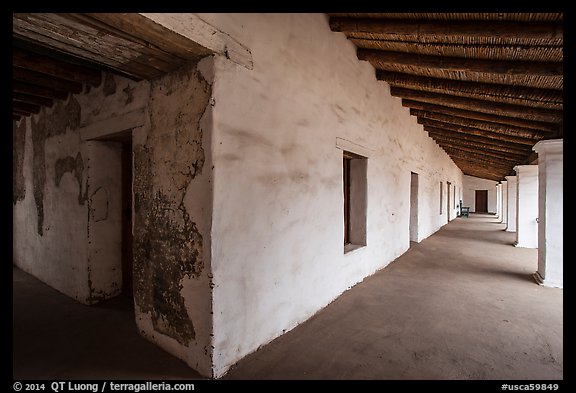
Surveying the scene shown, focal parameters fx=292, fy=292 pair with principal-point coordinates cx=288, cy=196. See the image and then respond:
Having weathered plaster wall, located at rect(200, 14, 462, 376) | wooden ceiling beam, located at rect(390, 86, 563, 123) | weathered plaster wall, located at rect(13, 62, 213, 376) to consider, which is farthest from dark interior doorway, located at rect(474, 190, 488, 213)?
weathered plaster wall, located at rect(13, 62, 213, 376)

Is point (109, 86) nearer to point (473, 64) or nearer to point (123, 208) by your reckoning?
point (123, 208)

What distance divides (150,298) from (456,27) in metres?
3.84

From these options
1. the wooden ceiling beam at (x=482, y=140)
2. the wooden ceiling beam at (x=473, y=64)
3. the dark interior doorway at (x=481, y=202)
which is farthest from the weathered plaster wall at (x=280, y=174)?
the dark interior doorway at (x=481, y=202)

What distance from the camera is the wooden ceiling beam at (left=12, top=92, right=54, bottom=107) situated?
370cm

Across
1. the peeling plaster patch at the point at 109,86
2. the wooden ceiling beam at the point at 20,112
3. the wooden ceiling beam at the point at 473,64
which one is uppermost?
the wooden ceiling beam at the point at 473,64

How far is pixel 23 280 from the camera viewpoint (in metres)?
4.35

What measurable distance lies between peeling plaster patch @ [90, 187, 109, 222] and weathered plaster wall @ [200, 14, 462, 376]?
2138 millimetres

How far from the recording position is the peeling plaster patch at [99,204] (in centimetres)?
335

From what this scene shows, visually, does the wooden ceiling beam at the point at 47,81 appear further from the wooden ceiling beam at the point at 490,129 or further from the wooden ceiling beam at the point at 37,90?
the wooden ceiling beam at the point at 490,129

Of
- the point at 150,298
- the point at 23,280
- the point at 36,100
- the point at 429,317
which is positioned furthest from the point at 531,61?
the point at 23,280

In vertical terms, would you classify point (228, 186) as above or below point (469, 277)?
above

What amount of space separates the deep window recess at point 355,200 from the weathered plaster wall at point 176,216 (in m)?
2.84

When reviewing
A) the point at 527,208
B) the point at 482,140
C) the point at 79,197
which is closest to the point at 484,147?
the point at 482,140
